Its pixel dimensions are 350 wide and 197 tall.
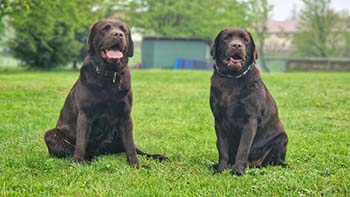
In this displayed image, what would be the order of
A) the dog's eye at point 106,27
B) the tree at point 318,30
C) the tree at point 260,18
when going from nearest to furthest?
1. the dog's eye at point 106,27
2. the tree at point 318,30
3. the tree at point 260,18

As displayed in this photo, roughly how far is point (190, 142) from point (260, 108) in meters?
1.77

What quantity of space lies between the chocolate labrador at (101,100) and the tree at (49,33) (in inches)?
981

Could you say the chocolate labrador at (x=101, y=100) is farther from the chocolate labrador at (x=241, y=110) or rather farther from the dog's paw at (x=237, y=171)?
the dog's paw at (x=237, y=171)

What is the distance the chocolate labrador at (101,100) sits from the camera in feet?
16.3

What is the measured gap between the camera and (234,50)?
483 centimetres

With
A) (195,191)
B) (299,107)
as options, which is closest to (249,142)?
(195,191)

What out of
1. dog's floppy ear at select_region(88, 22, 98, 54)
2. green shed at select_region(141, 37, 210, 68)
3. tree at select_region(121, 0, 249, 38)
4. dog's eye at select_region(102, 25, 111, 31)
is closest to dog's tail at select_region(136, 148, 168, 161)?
dog's floppy ear at select_region(88, 22, 98, 54)

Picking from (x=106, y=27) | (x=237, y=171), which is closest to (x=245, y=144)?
(x=237, y=171)

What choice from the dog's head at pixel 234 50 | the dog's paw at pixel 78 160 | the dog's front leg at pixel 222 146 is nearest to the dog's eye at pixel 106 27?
the dog's head at pixel 234 50

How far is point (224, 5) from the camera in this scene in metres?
50.6

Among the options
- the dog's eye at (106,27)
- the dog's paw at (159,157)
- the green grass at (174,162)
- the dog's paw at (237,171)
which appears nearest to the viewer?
the green grass at (174,162)

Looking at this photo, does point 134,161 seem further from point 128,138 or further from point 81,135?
point 81,135

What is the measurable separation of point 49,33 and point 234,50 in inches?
1156

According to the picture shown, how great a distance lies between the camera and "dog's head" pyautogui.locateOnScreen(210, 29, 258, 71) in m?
4.85
